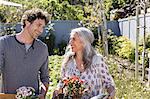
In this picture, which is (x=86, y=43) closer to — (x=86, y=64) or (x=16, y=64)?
(x=86, y=64)

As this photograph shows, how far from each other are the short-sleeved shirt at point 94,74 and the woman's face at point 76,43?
112 mm

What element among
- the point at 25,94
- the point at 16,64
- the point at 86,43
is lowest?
the point at 25,94

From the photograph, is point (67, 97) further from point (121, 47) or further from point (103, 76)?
point (121, 47)

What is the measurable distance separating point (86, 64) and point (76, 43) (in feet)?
0.63

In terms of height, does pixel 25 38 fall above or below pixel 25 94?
above

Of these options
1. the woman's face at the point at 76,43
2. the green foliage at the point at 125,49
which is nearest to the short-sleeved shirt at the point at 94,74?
the woman's face at the point at 76,43

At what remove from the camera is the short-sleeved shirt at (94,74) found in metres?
3.67

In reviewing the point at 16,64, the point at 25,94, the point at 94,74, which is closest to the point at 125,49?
the point at 94,74

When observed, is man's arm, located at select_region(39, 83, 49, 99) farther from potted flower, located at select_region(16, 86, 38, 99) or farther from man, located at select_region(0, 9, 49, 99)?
potted flower, located at select_region(16, 86, 38, 99)

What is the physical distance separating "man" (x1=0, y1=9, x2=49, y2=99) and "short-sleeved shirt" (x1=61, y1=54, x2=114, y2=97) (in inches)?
10.7

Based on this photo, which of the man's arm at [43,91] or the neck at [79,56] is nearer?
the man's arm at [43,91]

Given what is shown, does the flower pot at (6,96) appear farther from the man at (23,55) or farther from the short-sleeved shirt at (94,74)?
the short-sleeved shirt at (94,74)

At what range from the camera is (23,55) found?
3557 millimetres

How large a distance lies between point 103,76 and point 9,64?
0.76 metres
